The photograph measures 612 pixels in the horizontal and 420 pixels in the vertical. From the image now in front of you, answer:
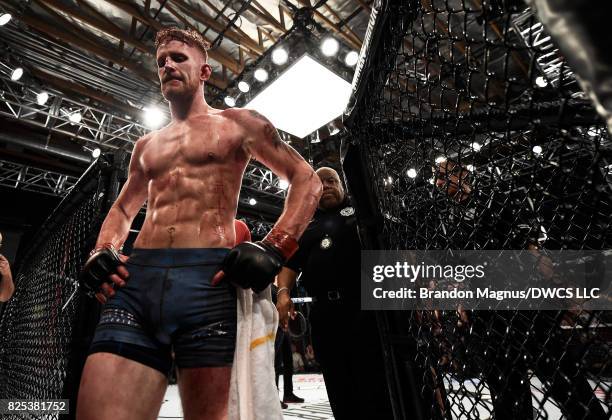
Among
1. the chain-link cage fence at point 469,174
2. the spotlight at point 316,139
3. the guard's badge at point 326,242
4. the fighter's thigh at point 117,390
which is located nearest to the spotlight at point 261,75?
the spotlight at point 316,139

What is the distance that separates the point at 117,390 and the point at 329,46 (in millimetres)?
5151

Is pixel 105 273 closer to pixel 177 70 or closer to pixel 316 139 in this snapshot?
pixel 177 70

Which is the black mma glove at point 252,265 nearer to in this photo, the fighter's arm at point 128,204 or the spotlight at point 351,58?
the fighter's arm at point 128,204

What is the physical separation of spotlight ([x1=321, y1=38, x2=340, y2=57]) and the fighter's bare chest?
13.8 feet

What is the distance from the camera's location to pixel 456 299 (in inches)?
58.0

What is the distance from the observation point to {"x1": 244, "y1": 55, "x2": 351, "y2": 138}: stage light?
5539mm

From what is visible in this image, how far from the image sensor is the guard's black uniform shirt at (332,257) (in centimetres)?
229

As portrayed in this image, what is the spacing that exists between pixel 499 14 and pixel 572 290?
1283 mm

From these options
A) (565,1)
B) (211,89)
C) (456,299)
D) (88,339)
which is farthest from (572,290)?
(211,89)

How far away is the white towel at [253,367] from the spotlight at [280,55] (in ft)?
15.8

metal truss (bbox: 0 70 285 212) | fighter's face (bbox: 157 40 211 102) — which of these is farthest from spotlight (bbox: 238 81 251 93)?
fighter's face (bbox: 157 40 211 102)

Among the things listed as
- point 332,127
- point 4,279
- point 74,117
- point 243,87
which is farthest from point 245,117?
point 74,117

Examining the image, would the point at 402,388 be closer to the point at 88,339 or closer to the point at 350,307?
the point at 350,307

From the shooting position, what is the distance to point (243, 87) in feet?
20.1
